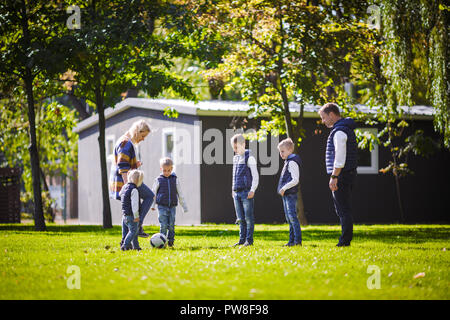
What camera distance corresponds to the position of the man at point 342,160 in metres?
8.89

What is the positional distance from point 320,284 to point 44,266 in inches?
129

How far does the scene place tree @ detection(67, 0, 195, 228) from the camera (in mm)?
14508

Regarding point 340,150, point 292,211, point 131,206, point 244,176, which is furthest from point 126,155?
point 340,150

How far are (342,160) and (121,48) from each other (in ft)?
27.1

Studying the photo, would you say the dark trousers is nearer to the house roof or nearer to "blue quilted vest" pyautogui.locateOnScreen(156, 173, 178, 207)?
"blue quilted vest" pyautogui.locateOnScreen(156, 173, 178, 207)

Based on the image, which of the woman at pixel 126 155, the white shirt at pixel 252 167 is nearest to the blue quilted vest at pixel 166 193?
the woman at pixel 126 155

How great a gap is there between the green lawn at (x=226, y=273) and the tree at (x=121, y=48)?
→ 20.3ft

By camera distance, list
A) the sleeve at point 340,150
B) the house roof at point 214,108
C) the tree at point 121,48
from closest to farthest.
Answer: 1. the sleeve at point 340,150
2. the tree at point 121,48
3. the house roof at point 214,108

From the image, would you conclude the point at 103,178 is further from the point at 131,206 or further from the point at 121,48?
the point at 131,206

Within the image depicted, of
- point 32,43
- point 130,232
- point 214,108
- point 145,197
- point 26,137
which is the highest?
point 32,43

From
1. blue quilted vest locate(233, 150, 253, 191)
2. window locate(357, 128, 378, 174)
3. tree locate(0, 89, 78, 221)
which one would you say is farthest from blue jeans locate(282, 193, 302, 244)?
tree locate(0, 89, 78, 221)

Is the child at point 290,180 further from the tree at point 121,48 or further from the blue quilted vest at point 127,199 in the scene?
the tree at point 121,48

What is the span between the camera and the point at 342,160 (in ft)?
29.1

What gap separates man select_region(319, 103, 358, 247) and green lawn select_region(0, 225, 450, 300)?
2.07ft
